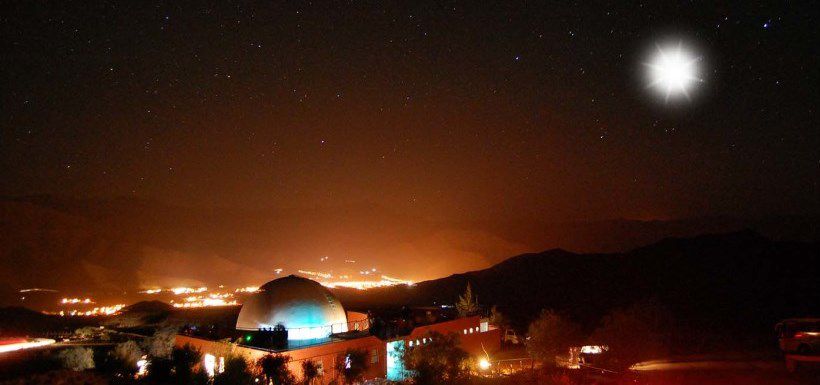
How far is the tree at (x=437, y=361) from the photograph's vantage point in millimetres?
17328

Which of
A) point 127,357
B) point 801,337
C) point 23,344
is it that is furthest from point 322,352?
point 801,337

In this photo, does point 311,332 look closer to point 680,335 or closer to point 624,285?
point 680,335

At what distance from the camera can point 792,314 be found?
4366 cm

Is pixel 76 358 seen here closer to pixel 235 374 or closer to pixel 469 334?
pixel 235 374

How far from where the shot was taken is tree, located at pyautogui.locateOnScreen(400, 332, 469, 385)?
17328 millimetres

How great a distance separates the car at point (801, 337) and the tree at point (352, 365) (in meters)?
14.3

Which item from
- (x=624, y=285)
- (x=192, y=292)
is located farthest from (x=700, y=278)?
(x=192, y=292)

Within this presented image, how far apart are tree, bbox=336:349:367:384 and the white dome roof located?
7.10ft

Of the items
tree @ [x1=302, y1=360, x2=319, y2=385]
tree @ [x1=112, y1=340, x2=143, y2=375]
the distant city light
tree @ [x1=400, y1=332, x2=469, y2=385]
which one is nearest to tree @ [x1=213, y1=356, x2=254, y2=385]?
tree @ [x1=302, y1=360, x2=319, y2=385]

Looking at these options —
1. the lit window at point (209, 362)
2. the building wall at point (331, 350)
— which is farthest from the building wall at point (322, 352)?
the lit window at point (209, 362)

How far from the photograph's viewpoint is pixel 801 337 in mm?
15938

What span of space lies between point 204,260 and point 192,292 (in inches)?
1023

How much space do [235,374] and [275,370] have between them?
4.42 feet

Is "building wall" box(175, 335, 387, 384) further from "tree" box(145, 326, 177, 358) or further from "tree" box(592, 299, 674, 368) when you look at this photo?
"tree" box(592, 299, 674, 368)
